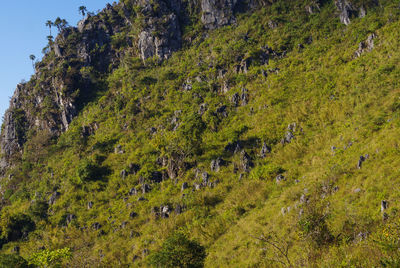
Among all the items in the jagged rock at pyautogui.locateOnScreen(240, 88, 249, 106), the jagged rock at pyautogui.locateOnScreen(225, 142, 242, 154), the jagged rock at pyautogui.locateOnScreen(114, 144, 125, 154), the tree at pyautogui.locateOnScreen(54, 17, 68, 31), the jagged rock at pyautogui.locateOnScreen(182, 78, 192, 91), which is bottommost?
the jagged rock at pyautogui.locateOnScreen(225, 142, 242, 154)

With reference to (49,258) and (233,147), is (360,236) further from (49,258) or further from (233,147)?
(49,258)

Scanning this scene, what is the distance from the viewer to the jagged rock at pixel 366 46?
32.5 metres

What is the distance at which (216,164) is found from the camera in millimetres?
28141

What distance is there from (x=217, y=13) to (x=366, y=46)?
37.0 metres

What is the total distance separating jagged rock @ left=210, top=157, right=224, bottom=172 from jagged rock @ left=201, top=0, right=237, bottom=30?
4209 centimetres

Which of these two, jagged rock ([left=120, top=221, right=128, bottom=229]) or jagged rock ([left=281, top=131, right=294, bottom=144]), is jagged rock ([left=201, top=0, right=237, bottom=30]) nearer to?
jagged rock ([left=281, top=131, right=294, bottom=144])

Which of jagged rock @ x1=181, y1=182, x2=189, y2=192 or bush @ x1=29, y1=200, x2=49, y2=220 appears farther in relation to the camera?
bush @ x1=29, y1=200, x2=49, y2=220

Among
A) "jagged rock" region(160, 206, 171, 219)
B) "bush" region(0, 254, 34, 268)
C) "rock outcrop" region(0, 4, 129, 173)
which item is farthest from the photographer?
"rock outcrop" region(0, 4, 129, 173)

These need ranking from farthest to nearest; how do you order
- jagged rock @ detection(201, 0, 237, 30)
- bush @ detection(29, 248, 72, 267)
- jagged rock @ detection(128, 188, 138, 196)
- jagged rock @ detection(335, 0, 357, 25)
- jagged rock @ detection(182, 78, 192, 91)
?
jagged rock @ detection(201, 0, 237, 30), jagged rock @ detection(182, 78, 192, 91), jagged rock @ detection(335, 0, 357, 25), jagged rock @ detection(128, 188, 138, 196), bush @ detection(29, 248, 72, 267)

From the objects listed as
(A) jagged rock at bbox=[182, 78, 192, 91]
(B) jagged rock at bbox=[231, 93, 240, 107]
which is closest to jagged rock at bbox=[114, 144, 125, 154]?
(A) jagged rock at bbox=[182, 78, 192, 91]

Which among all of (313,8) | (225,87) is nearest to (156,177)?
(225,87)

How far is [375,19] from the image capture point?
3684 centimetres

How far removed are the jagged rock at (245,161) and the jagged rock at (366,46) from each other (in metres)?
21.7

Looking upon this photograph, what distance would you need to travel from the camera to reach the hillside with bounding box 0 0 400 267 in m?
14.6
